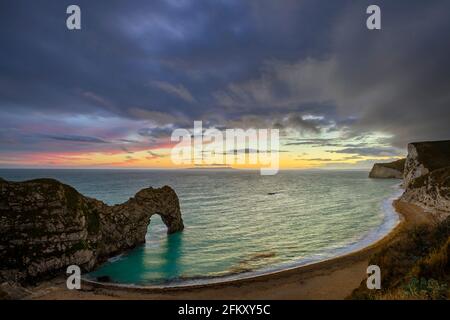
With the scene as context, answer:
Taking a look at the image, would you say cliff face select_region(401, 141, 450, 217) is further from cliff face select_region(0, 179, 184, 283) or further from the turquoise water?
cliff face select_region(0, 179, 184, 283)

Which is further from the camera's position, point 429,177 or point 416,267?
point 429,177

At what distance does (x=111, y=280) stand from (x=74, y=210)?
8.31 m

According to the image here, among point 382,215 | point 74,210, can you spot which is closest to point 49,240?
point 74,210

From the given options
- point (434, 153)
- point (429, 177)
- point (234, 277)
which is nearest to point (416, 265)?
point (234, 277)

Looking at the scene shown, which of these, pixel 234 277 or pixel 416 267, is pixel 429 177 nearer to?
pixel 234 277

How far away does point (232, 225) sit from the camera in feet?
177

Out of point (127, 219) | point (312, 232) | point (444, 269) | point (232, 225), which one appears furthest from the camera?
point (232, 225)

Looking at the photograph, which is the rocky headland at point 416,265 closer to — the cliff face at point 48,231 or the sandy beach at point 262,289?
the sandy beach at point 262,289

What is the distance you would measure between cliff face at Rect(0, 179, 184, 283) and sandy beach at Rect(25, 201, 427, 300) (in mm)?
2308

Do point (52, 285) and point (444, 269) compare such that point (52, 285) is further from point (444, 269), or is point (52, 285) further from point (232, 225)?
point (232, 225)

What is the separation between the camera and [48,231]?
28109 millimetres

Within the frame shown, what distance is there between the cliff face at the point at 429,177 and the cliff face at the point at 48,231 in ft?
181

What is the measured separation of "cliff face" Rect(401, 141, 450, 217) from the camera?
57.5m

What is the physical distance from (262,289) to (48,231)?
2110cm
